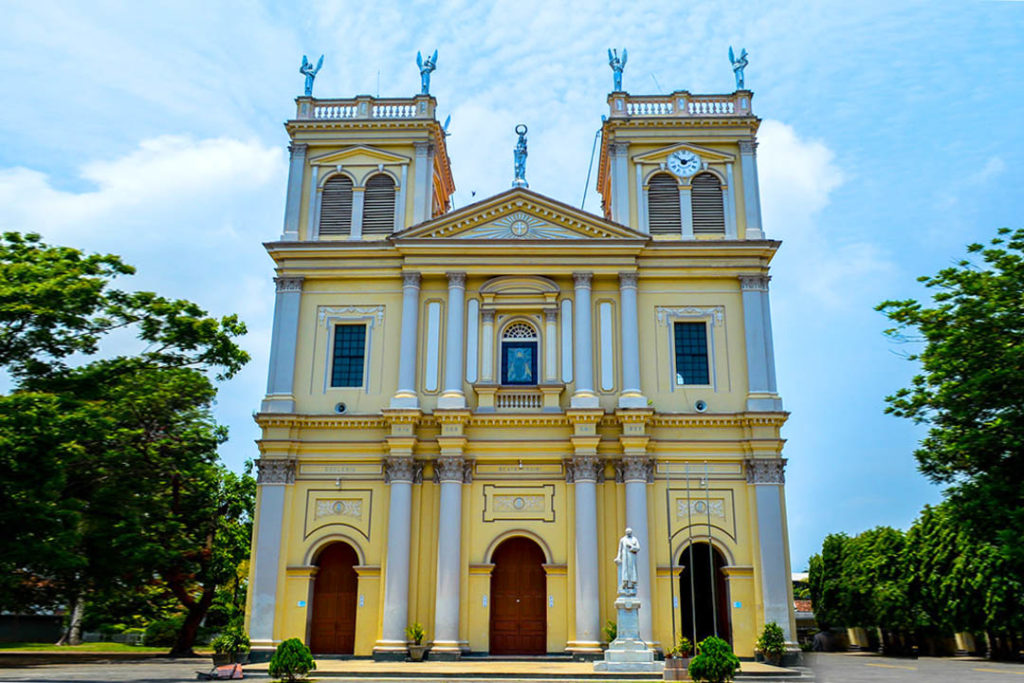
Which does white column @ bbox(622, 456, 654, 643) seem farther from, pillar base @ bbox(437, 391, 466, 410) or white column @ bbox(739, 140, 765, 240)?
white column @ bbox(739, 140, 765, 240)

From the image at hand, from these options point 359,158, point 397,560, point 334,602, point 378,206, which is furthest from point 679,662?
point 359,158

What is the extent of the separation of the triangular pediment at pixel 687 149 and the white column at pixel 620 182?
0.46 m

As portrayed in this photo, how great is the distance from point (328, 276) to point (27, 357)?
29.4 ft

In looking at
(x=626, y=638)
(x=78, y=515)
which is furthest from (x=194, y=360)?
(x=626, y=638)

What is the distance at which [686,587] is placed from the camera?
25.6 meters

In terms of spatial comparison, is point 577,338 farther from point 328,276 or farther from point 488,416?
point 328,276

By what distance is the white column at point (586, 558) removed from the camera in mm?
23812

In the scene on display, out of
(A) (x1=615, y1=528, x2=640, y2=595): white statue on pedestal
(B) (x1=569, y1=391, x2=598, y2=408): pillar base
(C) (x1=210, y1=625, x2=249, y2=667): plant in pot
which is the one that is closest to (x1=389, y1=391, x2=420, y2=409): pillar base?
(B) (x1=569, y1=391, x2=598, y2=408): pillar base

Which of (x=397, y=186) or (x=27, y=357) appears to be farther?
(x=397, y=186)

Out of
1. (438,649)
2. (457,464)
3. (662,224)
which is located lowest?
(438,649)

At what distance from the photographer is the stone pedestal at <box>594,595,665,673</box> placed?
2013 cm

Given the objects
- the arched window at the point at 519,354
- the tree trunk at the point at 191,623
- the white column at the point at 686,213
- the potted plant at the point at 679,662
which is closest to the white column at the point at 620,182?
the white column at the point at 686,213

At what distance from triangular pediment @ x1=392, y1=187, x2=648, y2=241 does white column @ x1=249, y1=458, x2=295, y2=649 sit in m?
8.22

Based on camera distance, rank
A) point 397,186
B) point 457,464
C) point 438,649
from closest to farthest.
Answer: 1. point 438,649
2. point 457,464
3. point 397,186
